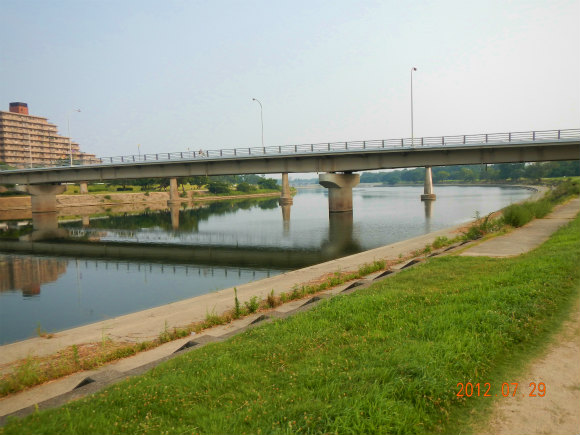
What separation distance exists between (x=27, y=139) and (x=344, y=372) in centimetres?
17522

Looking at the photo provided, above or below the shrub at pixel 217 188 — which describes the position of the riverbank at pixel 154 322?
below

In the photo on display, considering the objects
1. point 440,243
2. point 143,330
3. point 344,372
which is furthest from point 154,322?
point 440,243

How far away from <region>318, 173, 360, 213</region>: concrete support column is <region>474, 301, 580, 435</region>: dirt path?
43.8 m

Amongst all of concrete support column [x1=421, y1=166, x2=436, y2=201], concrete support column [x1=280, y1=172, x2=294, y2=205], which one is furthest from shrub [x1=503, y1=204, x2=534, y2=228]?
concrete support column [x1=280, y1=172, x2=294, y2=205]

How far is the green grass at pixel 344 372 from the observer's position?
450cm

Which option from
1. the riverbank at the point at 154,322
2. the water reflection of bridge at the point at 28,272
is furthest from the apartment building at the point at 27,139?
the riverbank at the point at 154,322

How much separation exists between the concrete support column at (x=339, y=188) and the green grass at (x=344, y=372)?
1615 inches

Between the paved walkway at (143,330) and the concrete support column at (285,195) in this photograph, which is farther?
the concrete support column at (285,195)

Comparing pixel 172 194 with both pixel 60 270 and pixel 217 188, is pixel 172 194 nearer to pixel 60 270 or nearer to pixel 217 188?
pixel 217 188

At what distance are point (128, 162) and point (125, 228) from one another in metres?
12.8

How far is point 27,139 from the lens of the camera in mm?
149750

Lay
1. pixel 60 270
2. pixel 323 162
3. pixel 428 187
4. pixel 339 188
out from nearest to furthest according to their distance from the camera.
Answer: pixel 60 270
pixel 323 162
pixel 339 188
pixel 428 187

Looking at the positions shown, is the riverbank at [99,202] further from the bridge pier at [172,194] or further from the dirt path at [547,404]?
the dirt path at [547,404]

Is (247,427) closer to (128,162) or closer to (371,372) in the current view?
(371,372)
